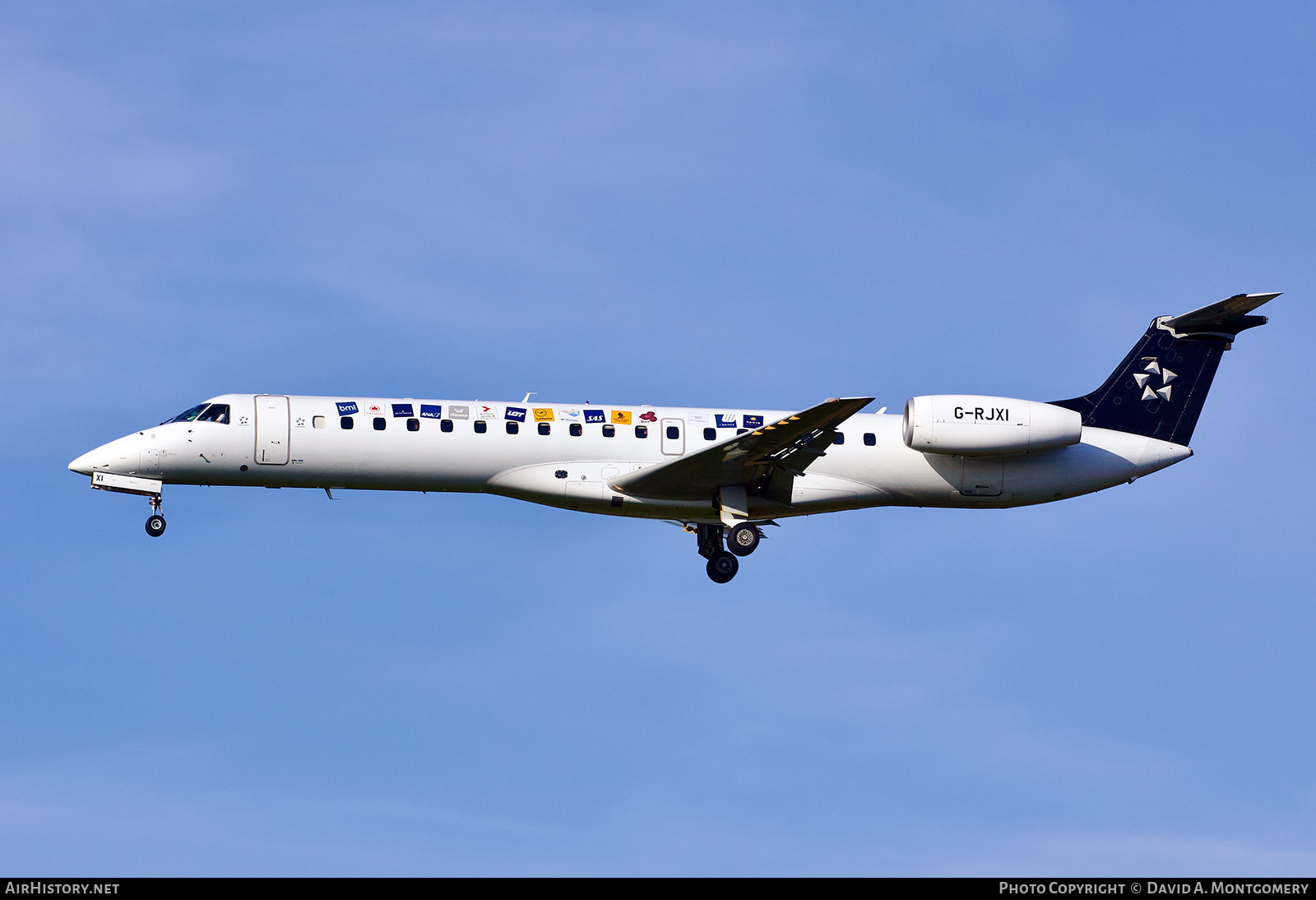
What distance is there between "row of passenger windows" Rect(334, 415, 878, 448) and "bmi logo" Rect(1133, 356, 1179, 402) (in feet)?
22.6

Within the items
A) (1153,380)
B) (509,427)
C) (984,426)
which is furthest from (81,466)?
(1153,380)

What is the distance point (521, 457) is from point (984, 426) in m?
9.95

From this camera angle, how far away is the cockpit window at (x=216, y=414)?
31.8 m

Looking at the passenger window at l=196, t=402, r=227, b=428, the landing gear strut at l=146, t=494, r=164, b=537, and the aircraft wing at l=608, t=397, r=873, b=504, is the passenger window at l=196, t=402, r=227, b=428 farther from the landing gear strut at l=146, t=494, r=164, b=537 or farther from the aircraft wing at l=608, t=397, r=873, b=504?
the aircraft wing at l=608, t=397, r=873, b=504

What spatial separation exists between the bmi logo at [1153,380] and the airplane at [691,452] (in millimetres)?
145

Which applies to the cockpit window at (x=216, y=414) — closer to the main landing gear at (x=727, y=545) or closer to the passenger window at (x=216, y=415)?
the passenger window at (x=216, y=415)

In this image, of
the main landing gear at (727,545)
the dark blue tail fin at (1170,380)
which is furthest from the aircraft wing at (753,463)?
the dark blue tail fin at (1170,380)

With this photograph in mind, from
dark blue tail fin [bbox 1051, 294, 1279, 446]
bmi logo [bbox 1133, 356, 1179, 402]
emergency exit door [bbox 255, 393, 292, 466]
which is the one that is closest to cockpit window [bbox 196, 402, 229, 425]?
emergency exit door [bbox 255, 393, 292, 466]

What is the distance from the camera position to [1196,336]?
36.1m

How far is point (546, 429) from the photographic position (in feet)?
106

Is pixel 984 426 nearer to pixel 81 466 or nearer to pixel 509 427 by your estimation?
pixel 509 427
